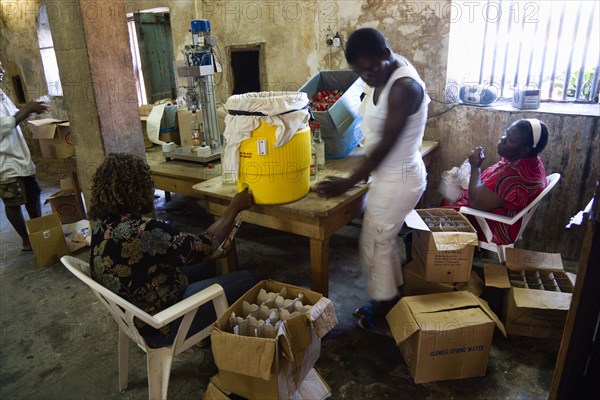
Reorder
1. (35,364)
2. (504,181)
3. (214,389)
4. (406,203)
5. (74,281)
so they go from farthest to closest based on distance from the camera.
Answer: (74,281), (504,181), (35,364), (406,203), (214,389)

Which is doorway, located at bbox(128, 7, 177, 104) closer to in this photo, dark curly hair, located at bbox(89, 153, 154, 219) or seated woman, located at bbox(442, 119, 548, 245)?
dark curly hair, located at bbox(89, 153, 154, 219)

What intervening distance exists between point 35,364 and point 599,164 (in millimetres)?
3968

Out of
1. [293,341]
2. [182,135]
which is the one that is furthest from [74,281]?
[293,341]

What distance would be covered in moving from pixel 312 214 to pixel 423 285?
2.89 feet

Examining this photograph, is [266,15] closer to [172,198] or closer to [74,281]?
[172,198]

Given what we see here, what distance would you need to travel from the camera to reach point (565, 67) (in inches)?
130

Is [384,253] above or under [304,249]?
above

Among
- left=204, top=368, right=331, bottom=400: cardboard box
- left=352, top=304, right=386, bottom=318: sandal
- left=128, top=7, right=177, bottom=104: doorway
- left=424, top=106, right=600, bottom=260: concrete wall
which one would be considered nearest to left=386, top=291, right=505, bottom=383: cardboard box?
left=352, top=304, right=386, bottom=318: sandal

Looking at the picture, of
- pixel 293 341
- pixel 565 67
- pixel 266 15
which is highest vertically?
pixel 266 15

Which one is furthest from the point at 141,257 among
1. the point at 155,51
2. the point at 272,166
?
the point at 155,51

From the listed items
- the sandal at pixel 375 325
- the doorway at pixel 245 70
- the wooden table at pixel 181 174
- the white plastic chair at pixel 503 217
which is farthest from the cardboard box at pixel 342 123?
the doorway at pixel 245 70

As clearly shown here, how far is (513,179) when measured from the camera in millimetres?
2537

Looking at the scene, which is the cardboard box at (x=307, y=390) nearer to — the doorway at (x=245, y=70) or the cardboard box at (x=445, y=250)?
the cardboard box at (x=445, y=250)

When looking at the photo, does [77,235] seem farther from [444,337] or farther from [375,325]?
[444,337]
